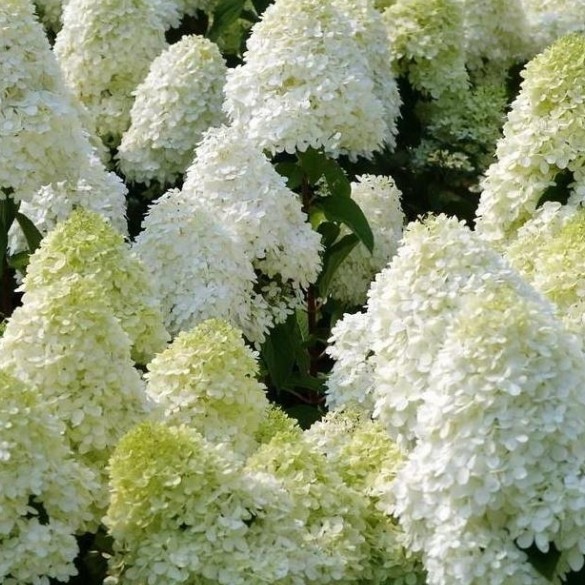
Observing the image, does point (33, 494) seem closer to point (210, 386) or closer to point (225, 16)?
point (210, 386)

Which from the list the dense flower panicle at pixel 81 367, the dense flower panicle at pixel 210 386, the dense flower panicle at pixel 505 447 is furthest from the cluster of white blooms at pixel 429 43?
the dense flower panicle at pixel 505 447

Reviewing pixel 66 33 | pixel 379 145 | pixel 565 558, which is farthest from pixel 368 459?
pixel 66 33

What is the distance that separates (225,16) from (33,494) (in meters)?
3.20

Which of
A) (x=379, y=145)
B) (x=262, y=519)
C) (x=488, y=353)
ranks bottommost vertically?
(x=379, y=145)

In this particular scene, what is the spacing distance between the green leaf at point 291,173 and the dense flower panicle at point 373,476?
1.14 m

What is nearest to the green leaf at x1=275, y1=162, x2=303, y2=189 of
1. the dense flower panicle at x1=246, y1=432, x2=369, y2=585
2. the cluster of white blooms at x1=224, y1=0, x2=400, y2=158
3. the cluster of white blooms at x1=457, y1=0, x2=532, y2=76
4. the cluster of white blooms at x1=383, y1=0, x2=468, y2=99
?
the cluster of white blooms at x1=224, y1=0, x2=400, y2=158

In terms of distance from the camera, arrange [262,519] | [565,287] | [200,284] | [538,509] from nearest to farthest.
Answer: [538,509] < [262,519] < [565,287] < [200,284]

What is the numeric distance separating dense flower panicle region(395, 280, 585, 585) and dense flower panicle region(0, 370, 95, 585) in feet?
2.14

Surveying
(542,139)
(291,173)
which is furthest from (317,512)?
(291,173)

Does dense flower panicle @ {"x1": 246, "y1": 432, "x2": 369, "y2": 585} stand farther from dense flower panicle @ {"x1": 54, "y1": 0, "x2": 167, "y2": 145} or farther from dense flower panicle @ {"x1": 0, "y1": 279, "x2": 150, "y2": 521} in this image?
dense flower panicle @ {"x1": 54, "y1": 0, "x2": 167, "y2": 145}

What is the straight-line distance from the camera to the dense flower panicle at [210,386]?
10.4 ft

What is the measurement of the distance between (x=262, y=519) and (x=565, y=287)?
0.98m

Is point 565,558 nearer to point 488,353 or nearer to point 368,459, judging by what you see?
point 488,353

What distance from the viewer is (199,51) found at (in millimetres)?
4973
